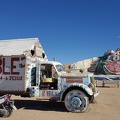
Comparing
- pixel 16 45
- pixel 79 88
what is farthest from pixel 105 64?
pixel 79 88

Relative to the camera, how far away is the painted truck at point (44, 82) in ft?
33.7

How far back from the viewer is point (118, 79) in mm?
27844

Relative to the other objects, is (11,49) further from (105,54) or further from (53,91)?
(105,54)

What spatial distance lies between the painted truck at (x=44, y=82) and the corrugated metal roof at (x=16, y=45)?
0.33 m

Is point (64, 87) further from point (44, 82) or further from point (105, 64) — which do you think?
point (105, 64)

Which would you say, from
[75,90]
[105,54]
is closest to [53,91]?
[75,90]

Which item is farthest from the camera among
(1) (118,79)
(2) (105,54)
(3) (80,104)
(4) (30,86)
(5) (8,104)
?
(2) (105,54)

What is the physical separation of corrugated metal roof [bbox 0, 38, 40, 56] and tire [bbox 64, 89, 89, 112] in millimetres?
2903

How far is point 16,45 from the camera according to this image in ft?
38.9

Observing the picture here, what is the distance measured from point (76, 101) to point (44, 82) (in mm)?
1708

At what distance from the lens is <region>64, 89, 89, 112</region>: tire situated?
33.4 ft

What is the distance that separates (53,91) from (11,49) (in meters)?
2.86

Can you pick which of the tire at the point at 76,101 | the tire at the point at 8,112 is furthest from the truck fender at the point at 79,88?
the tire at the point at 8,112

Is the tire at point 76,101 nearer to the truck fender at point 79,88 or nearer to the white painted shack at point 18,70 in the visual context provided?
the truck fender at point 79,88
